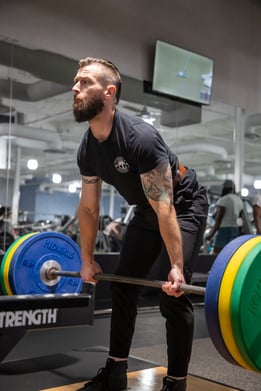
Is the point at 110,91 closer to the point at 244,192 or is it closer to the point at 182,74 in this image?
the point at 182,74

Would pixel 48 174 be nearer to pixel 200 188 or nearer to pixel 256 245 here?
pixel 200 188

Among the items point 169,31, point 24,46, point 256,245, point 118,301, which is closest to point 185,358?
point 118,301

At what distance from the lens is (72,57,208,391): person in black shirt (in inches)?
72.8

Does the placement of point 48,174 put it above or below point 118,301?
above

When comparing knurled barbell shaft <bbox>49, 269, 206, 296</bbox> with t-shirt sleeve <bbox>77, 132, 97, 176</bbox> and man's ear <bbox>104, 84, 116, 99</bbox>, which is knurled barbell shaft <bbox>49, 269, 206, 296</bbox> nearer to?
t-shirt sleeve <bbox>77, 132, 97, 176</bbox>

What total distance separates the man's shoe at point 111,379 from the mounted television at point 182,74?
Answer: 3.28 m

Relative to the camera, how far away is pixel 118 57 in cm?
461

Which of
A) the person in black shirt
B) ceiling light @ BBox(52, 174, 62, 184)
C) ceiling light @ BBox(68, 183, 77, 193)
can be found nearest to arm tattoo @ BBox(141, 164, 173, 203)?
the person in black shirt

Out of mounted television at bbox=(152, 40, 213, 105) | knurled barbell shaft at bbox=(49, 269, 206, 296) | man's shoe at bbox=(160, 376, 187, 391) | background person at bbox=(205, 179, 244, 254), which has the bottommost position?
man's shoe at bbox=(160, 376, 187, 391)

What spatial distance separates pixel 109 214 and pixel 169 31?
2.42 meters

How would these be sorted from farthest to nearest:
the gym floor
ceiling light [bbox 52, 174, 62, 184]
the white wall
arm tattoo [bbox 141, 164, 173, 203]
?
ceiling light [bbox 52, 174, 62, 184]
the white wall
the gym floor
arm tattoo [bbox 141, 164, 173, 203]

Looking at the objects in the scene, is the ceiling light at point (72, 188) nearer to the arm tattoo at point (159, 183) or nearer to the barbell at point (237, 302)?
the arm tattoo at point (159, 183)

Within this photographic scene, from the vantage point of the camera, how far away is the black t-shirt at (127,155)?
1.86 m

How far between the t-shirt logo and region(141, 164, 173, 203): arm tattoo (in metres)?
0.11
